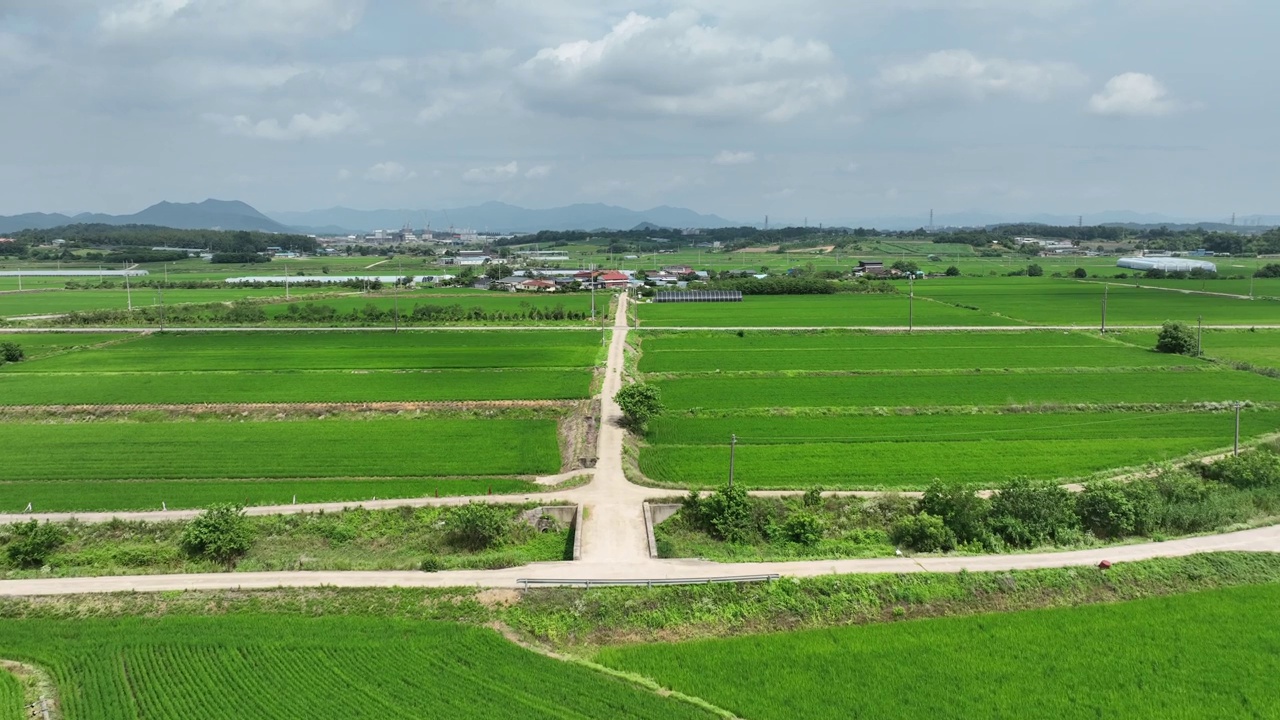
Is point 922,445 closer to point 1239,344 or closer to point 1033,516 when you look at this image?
point 1033,516

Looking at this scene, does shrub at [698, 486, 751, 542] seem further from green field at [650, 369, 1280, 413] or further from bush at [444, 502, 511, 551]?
green field at [650, 369, 1280, 413]

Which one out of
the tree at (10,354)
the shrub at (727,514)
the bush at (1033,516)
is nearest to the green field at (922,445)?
the shrub at (727,514)

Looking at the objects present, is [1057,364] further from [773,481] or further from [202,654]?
[202,654]

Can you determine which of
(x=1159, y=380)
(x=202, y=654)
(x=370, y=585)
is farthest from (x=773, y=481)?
(x=1159, y=380)

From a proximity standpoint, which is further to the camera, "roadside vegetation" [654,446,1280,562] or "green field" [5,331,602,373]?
"green field" [5,331,602,373]

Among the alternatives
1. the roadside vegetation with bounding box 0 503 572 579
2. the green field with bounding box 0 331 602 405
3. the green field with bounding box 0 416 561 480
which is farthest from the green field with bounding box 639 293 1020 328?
the roadside vegetation with bounding box 0 503 572 579
